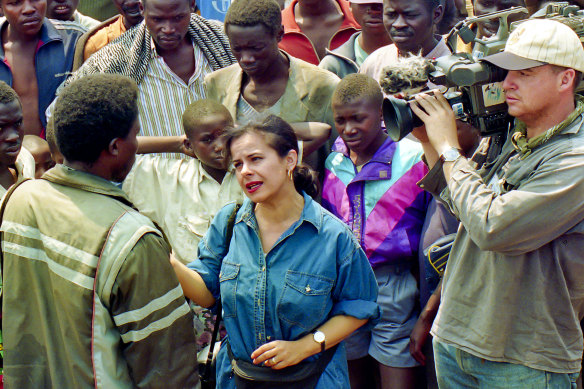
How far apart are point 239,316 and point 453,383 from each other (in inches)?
35.2

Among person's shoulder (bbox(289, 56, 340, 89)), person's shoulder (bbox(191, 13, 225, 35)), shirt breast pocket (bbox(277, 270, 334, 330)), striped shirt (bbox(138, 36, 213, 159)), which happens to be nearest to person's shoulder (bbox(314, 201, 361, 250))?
shirt breast pocket (bbox(277, 270, 334, 330))

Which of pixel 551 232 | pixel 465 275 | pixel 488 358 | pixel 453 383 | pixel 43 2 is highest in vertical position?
pixel 43 2

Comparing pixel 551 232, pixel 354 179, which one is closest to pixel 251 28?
pixel 354 179

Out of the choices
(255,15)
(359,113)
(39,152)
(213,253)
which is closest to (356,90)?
(359,113)

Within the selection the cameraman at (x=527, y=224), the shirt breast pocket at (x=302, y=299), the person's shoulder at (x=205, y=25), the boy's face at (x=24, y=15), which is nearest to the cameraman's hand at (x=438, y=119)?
the cameraman at (x=527, y=224)

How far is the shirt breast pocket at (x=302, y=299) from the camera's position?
2695 millimetres

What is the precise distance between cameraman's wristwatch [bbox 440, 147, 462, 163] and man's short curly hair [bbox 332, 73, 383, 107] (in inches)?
41.3

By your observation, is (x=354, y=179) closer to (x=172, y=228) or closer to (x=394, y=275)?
(x=394, y=275)

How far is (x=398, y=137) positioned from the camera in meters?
2.76

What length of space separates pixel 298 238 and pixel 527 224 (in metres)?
0.85

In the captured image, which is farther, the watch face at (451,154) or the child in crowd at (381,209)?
the child in crowd at (381,209)

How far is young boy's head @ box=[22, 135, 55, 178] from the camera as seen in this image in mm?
4219

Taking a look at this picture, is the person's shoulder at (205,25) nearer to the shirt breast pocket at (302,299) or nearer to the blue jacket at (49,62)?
the blue jacket at (49,62)

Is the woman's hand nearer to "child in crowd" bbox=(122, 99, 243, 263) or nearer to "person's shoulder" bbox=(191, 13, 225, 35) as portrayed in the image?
"child in crowd" bbox=(122, 99, 243, 263)
